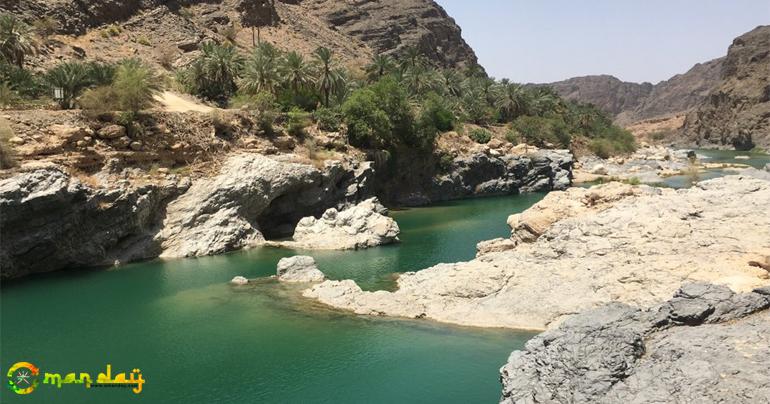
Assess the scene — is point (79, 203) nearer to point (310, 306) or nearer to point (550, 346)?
point (310, 306)

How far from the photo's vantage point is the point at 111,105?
36.9 m

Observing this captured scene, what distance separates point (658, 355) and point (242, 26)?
8484 centimetres

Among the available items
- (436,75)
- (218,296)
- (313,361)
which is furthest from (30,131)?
(436,75)

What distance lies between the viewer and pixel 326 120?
168 feet

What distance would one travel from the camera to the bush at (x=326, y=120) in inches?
2008

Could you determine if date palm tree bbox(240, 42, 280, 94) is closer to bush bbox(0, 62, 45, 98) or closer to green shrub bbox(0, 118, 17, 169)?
bush bbox(0, 62, 45, 98)

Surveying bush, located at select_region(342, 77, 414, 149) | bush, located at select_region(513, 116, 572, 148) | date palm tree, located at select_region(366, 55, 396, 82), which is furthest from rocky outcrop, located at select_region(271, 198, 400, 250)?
bush, located at select_region(513, 116, 572, 148)

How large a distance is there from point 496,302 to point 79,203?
80.5 ft

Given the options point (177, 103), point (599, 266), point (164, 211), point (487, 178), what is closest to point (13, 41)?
point (177, 103)

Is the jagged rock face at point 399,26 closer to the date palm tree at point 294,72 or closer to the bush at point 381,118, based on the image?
the bush at point 381,118

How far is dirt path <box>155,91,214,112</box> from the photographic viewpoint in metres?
43.1

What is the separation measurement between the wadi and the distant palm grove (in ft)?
0.86

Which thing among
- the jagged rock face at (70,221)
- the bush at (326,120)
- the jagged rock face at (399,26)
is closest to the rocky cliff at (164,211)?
the jagged rock face at (70,221)

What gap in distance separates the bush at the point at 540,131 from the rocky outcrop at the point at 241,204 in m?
42.1
